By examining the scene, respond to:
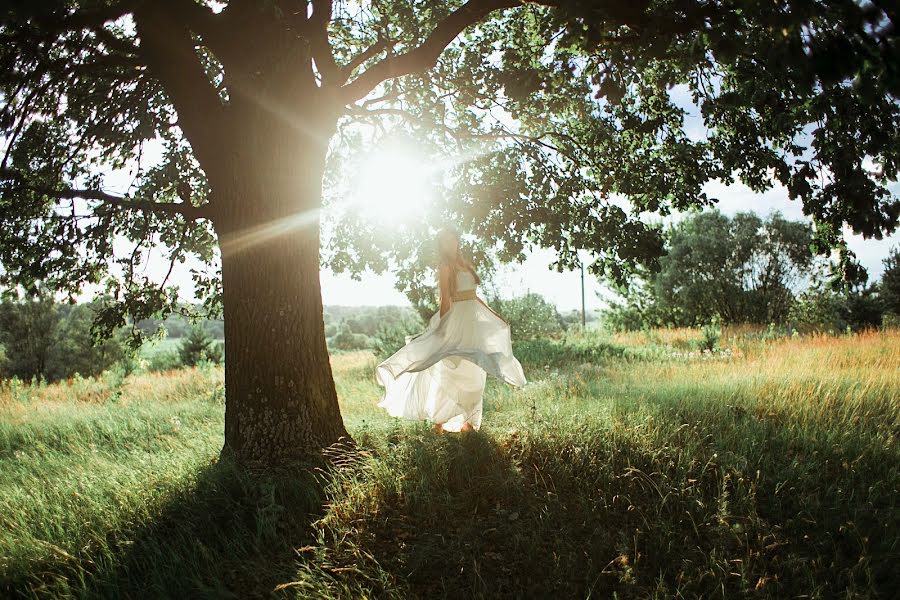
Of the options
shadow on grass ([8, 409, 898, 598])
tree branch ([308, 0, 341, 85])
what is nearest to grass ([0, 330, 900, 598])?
shadow on grass ([8, 409, 898, 598])

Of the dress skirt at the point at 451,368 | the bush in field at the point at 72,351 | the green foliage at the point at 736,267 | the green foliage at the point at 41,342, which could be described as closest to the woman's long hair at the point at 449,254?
the dress skirt at the point at 451,368

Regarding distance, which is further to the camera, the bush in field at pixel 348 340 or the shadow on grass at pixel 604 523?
the bush in field at pixel 348 340

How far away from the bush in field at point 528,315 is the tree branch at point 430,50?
506 inches

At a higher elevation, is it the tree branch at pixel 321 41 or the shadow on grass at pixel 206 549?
the tree branch at pixel 321 41

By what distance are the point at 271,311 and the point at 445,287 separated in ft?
6.47

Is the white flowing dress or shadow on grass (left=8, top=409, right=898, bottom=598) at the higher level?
the white flowing dress

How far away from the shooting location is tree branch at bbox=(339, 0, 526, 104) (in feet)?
16.9

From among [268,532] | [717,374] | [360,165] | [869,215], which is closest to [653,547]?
[268,532]

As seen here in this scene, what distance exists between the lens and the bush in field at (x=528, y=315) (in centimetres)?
1841

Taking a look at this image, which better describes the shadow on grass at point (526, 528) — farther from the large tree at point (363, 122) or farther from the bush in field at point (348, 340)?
the bush in field at point (348, 340)

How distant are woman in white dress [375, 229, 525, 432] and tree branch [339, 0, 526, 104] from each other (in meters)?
1.80

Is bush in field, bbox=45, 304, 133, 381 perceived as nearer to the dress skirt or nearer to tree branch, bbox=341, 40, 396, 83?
the dress skirt

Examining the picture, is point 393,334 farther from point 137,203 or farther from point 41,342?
point 41,342

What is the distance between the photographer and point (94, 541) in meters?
4.02
